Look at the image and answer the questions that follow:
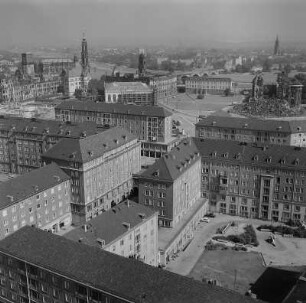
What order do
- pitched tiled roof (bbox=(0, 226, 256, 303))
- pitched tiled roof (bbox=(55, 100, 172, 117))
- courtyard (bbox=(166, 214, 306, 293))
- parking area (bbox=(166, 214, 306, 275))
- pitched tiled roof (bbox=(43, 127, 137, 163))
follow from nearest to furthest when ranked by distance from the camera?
pitched tiled roof (bbox=(0, 226, 256, 303)) → courtyard (bbox=(166, 214, 306, 293)) → parking area (bbox=(166, 214, 306, 275)) → pitched tiled roof (bbox=(43, 127, 137, 163)) → pitched tiled roof (bbox=(55, 100, 172, 117))

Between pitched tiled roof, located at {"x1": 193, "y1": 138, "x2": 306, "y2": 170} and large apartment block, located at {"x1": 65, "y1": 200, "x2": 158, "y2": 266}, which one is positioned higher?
pitched tiled roof, located at {"x1": 193, "y1": 138, "x2": 306, "y2": 170}

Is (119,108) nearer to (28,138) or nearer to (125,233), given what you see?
(28,138)

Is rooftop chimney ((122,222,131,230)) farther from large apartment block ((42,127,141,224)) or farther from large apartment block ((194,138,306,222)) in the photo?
large apartment block ((194,138,306,222))

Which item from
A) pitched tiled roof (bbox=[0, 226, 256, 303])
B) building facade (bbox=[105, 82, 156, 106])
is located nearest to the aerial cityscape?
pitched tiled roof (bbox=[0, 226, 256, 303])

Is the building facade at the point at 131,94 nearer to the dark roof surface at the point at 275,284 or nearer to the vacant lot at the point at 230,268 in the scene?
the vacant lot at the point at 230,268

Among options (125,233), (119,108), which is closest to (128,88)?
(119,108)
